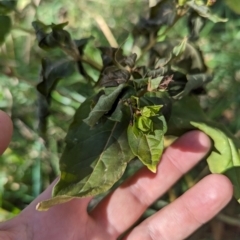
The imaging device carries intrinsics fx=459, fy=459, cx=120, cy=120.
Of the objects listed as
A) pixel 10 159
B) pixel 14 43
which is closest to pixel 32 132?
pixel 10 159

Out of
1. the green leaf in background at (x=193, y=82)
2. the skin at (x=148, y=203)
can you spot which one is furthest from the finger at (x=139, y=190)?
A: the green leaf in background at (x=193, y=82)

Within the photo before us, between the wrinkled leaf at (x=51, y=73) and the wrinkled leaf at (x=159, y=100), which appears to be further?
the wrinkled leaf at (x=51, y=73)

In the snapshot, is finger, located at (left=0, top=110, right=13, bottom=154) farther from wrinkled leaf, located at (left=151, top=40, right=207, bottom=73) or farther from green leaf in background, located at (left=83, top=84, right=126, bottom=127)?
wrinkled leaf, located at (left=151, top=40, right=207, bottom=73)

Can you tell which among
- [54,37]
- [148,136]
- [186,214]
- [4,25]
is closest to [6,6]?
[4,25]

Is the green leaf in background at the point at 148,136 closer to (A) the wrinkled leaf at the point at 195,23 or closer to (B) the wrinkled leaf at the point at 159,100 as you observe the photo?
(B) the wrinkled leaf at the point at 159,100

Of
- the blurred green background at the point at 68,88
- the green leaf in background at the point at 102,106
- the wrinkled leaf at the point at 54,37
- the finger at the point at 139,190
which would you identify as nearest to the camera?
A: the green leaf in background at the point at 102,106

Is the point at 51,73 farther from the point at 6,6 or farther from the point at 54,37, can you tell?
the point at 6,6

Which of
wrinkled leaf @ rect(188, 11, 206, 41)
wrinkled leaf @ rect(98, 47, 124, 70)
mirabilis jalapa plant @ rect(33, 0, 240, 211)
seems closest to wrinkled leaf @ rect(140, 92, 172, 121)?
mirabilis jalapa plant @ rect(33, 0, 240, 211)
